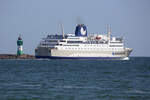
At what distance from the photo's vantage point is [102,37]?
122m

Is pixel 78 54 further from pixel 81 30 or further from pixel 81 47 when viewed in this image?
pixel 81 30

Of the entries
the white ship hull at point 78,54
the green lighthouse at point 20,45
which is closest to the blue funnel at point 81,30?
the white ship hull at point 78,54

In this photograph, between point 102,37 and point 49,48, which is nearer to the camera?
point 49,48

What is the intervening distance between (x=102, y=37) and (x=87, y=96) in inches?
3528

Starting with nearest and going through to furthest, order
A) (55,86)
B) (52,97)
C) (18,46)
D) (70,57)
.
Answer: (52,97) → (55,86) → (70,57) → (18,46)

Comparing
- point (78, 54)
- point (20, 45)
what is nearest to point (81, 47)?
point (78, 54)

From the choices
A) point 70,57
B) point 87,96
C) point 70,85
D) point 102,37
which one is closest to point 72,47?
point 70,57

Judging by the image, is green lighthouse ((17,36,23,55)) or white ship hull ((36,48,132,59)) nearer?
white ship hull ((36,48,132,59))

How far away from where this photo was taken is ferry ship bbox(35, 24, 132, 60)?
111875 millimetres

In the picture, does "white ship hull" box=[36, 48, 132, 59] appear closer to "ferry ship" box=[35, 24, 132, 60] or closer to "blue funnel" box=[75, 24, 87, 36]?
"ferry ship" box=[35, 24, 132, 60]

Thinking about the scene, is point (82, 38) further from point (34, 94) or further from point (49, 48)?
point (34, 94)

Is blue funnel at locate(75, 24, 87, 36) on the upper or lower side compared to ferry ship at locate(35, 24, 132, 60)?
upper

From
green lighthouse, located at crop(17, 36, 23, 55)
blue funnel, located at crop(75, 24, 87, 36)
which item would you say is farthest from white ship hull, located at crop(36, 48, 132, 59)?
blue funnel, located at crop(75, 24, 87, 36)

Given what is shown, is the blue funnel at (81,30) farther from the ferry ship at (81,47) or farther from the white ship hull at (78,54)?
the white ship hull at (78,54)
